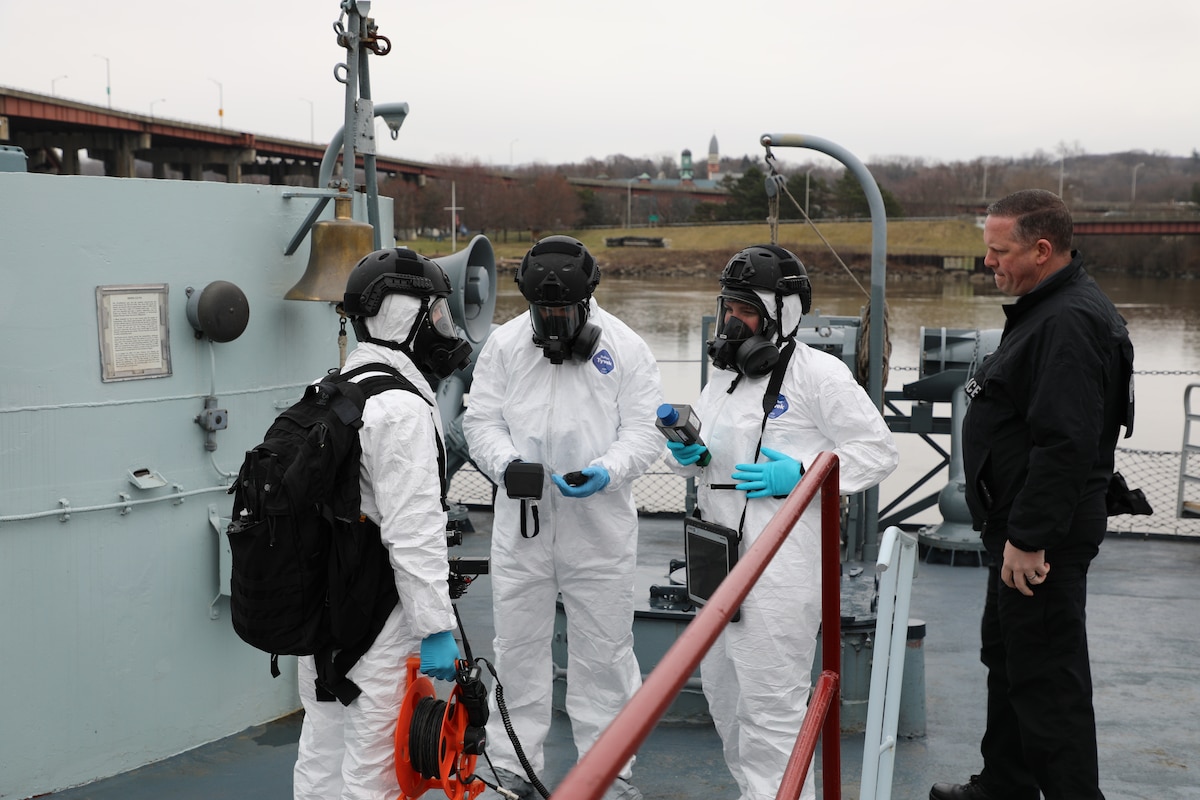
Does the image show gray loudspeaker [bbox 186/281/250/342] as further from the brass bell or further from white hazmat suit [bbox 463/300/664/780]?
white hazmat suit [bbox 463/300/664/780]

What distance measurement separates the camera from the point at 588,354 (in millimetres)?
3764

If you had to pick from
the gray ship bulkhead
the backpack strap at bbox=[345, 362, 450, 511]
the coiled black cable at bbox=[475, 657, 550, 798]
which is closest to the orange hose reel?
the coiled black cable at bbox=[475, 657, 550, 798]

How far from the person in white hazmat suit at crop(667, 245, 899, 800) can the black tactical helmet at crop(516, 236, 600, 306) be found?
0.45 metres

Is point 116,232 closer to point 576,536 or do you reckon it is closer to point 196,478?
point 196,478

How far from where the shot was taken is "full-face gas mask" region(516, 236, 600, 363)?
3.68 m

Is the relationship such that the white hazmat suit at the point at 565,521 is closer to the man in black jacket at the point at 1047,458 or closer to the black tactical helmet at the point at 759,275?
the black tactical helmet at the point at 759,275

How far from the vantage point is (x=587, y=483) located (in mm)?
3637

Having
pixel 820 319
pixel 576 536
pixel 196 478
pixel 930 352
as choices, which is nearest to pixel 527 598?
pixel 576 536

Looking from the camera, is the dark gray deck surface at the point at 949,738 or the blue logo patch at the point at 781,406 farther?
the dark gray deck surface at the point at 949,738

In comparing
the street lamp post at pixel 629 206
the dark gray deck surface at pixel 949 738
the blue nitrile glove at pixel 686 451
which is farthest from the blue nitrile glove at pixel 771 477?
the street lamp post at pixel 629 206

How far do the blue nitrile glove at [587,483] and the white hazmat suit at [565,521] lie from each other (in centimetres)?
13

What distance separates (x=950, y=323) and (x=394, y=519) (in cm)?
1887

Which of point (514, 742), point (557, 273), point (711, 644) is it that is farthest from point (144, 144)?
point (711, 644)

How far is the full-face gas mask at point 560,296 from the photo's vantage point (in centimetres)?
368
